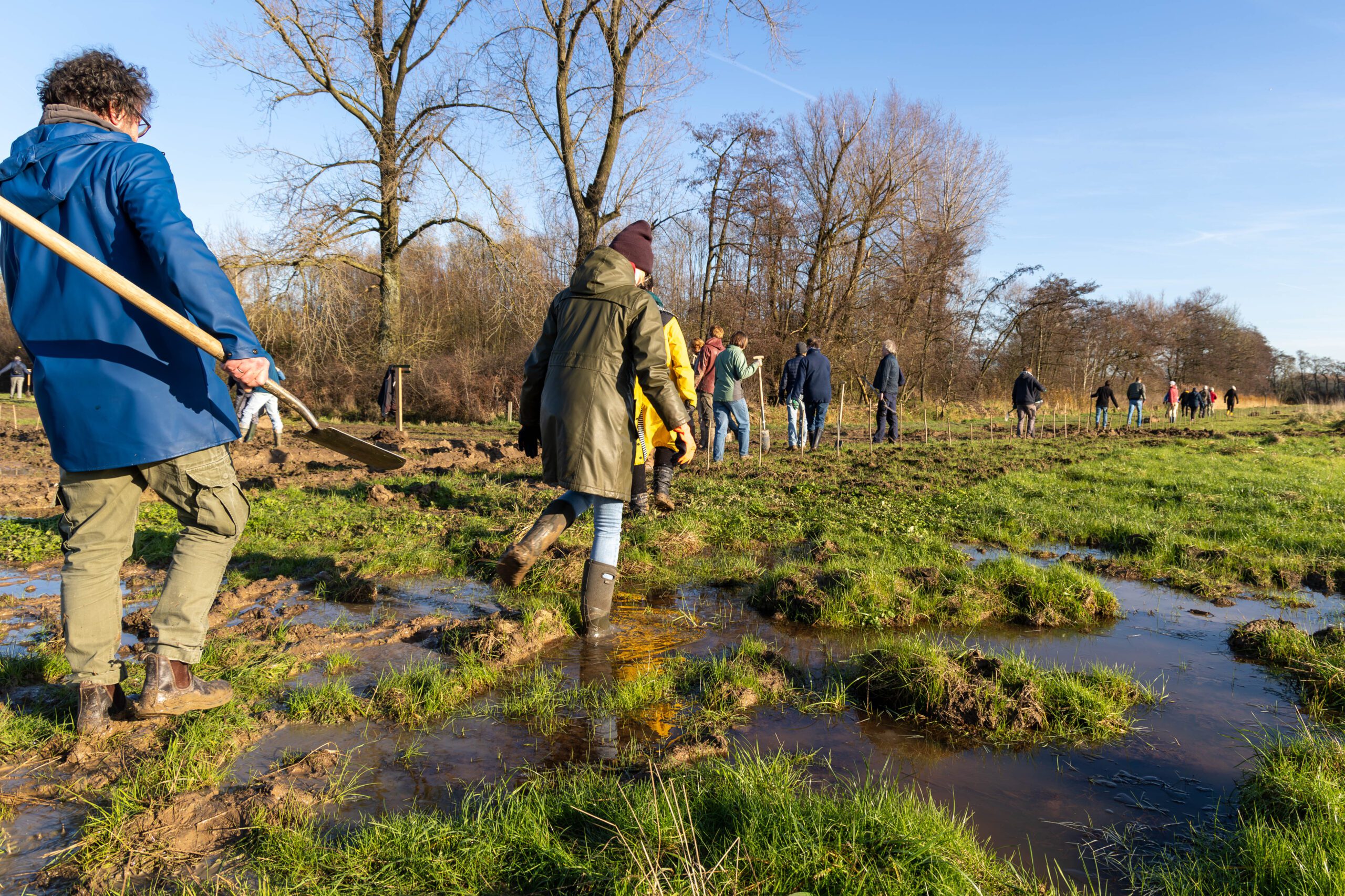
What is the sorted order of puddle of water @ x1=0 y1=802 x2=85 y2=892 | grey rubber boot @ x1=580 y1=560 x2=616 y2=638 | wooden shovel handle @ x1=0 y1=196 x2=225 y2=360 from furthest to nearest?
1. grey rubber boot @ x1=580 y1=560 x2=616 y2=638
2. wooden shovel handle @ x1=0 y1=196 x2=225 y2=360
3. puddle of water @ x1=0 y1=802 x2=85 y2=892

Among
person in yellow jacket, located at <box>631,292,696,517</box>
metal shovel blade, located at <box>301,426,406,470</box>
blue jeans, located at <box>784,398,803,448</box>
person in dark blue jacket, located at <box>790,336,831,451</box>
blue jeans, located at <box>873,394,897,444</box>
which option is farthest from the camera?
blue jeans, located at <box>873,394,897,444</box>

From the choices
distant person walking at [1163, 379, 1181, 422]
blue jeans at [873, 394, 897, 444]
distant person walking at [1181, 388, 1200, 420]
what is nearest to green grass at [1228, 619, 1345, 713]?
blue jeans at [873, 394, 897, 444]

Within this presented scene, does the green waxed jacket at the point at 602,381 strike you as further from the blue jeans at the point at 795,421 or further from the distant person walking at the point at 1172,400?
the distant person walking at the point at 1172,400

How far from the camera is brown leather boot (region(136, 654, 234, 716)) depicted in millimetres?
2777

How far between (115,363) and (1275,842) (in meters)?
3.85

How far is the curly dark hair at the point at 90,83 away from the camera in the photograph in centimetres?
272

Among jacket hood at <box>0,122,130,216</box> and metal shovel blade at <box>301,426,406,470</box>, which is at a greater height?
jacket hood at <box>0,122,130,216</box>

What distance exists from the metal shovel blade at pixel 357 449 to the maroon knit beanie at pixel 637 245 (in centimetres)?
181

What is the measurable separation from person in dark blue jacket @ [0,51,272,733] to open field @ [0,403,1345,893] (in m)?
0.42

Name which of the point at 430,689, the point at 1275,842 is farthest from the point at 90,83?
the point at 1275,842

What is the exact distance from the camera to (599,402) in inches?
154

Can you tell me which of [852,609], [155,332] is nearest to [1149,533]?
[852,609]

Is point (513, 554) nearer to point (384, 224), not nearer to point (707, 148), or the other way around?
point (384, 224)

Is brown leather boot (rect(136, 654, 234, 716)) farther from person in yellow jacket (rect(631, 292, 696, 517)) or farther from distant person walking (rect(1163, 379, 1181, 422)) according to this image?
distant person walking (rect(1163, 379, 1181, 422))
